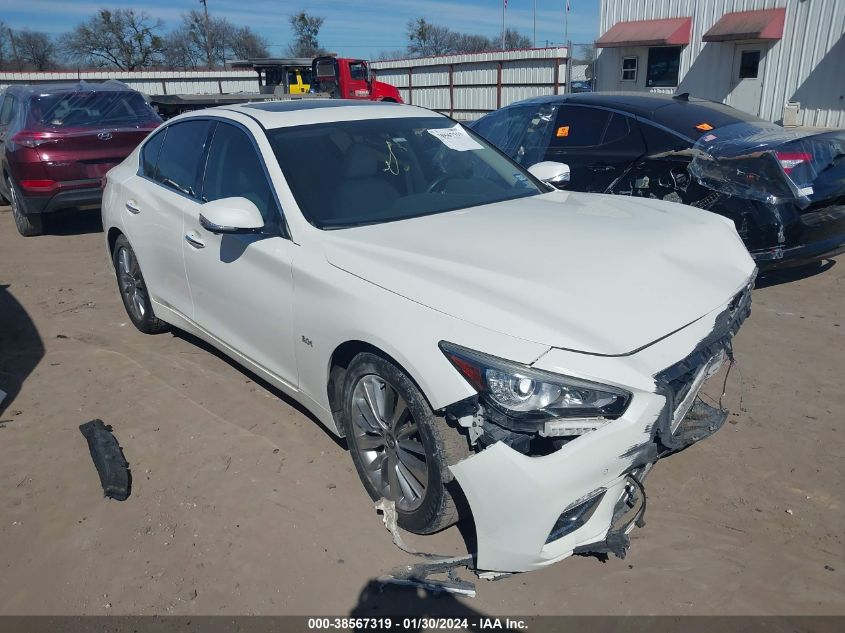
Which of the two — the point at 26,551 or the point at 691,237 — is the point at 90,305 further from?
the point at 691,237

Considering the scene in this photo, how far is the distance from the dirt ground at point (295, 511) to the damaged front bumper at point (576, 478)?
0.30 meters

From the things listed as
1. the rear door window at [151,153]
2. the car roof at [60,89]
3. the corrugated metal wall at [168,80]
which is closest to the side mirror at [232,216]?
the rear door window at [151,153]

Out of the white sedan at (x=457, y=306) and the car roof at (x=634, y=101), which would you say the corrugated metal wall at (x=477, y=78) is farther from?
the white sedan at (x=457, y=306)

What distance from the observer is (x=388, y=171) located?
11.9ft

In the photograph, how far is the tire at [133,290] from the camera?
195 inches

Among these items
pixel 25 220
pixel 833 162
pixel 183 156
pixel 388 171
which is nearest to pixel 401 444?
pixel 388 171

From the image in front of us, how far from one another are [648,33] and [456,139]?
19.0 meters

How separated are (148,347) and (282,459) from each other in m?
2.09

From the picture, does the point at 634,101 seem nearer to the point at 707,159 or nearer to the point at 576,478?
the point at 707,159

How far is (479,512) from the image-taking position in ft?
7.69

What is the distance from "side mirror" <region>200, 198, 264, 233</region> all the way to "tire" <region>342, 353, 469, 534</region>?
2.88 feet

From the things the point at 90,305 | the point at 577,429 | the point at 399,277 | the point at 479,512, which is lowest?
the point at 90,305

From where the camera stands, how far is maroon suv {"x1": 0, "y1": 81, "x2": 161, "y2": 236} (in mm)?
8008

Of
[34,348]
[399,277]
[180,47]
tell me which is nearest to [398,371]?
[399,277]
